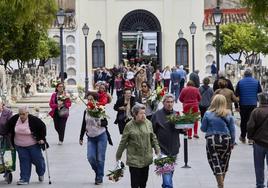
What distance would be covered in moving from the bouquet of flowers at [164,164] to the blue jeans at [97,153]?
2.21m

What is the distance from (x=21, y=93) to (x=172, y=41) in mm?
21681

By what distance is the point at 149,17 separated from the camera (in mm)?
60594

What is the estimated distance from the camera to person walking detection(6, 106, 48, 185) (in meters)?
14.2

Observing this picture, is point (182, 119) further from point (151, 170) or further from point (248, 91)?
point (248, 91)

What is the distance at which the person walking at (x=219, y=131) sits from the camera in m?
12.6

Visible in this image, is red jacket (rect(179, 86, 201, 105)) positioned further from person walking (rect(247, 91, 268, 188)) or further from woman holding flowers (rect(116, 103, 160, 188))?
woman holding flowers (rect(116, 103, 160, 188))

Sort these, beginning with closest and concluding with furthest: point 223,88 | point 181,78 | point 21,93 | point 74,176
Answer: point 74,176, point 223,88, point 181,78, point 21,93

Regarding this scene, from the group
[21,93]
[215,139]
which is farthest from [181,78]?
[215,139]

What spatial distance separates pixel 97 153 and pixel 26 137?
47.6 inches

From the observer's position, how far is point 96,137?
14.5m

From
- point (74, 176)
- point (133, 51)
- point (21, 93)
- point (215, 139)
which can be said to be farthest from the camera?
point (133, 51)

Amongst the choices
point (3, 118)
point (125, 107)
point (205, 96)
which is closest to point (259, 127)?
point (3, 118)

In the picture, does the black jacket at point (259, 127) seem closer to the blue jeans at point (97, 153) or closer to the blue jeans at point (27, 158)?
the blue jeans at point (97, 153)

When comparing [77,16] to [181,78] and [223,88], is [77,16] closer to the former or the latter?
[181,78]
